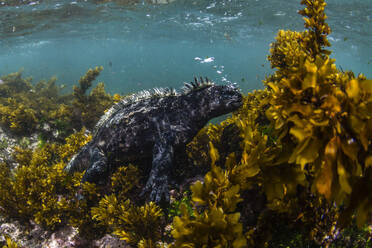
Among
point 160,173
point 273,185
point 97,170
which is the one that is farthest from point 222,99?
point 97,170

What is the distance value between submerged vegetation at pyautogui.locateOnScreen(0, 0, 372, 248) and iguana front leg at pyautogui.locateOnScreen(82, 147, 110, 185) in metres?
0.18

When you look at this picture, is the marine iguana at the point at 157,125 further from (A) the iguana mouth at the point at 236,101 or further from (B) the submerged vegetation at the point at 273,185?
(B) the submerged vegetation at the point at 273,185

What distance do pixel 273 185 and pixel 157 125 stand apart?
2.78 metres

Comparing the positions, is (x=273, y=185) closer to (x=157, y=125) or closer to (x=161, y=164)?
(x=161, y=164)

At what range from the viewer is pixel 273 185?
1.96m

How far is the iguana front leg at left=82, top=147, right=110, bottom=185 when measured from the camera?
4305 mm

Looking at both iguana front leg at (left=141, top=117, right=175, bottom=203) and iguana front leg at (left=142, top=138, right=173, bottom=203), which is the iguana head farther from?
iguana front leg at (left=142, top=138, right=173, bottom=203)

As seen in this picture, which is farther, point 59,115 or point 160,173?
point 59,115

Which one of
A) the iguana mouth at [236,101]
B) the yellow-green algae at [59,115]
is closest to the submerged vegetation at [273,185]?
the iguana mouth at [236,101]

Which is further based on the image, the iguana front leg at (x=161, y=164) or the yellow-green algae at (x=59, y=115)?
the yellow-green algae at (x=59, y=115)

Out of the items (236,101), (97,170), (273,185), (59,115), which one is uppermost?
(273,185)

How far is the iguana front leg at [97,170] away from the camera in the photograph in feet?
14.1

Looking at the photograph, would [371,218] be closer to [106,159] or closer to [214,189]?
[214,189]

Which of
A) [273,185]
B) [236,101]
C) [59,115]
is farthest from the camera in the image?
[59,115]
